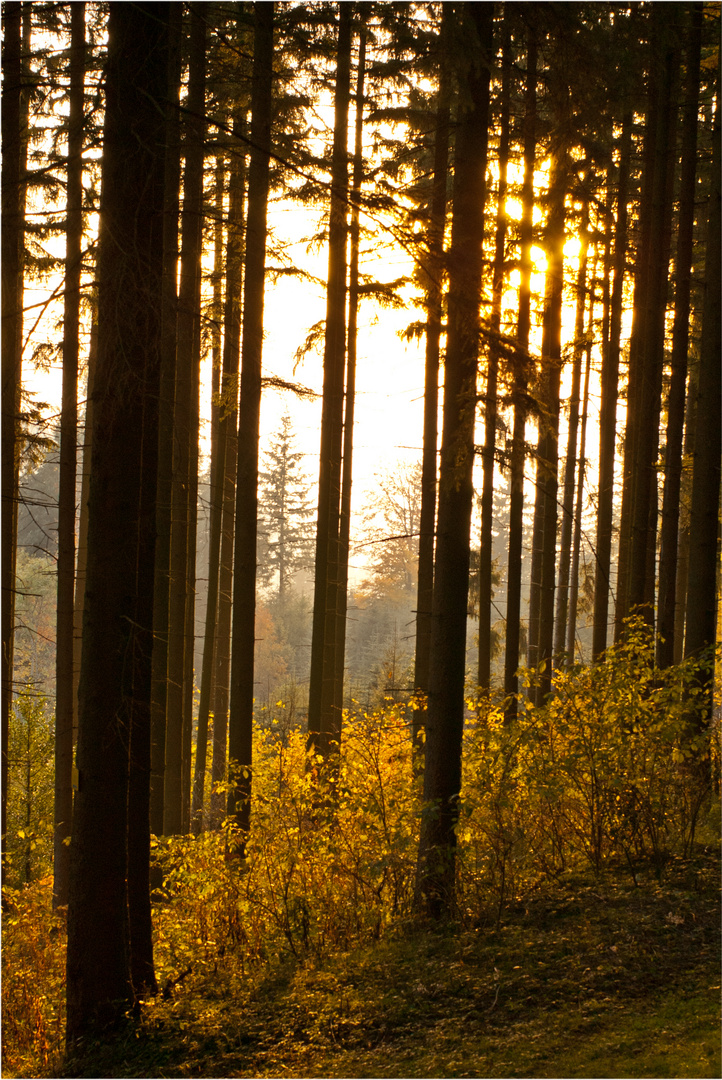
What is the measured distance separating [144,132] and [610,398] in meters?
9.59

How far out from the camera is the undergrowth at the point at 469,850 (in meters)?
5.83

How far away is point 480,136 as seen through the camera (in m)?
6.30

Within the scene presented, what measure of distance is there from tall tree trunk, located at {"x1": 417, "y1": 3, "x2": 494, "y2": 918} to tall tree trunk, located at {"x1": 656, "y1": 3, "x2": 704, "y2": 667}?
4.94 m

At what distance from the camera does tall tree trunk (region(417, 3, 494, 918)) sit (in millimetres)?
6074

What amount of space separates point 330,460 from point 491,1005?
8.43m

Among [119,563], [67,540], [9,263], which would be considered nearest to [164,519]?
[67,540]

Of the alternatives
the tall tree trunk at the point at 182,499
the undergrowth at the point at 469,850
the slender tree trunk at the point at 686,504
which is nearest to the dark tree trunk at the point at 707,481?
the undergrowth at the point at 469,850

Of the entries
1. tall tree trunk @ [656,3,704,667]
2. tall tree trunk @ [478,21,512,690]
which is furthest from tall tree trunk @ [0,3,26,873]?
tall tree trunk @ [656,3,704,667]

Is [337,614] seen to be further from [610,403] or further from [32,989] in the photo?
[32,989]

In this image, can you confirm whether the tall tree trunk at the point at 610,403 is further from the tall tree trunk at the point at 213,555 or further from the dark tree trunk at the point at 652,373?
the tall tree trunk at the point at 213,555

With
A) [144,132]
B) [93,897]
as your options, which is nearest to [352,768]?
[93,897]

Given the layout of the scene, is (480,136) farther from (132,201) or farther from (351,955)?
(351,955)

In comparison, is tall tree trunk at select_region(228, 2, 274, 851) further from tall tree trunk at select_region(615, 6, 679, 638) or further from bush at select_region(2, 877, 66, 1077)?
tall tree trunk at select_region(615, 6, 679, 638)

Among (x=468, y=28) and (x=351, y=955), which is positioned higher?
(x=468, y=28)
